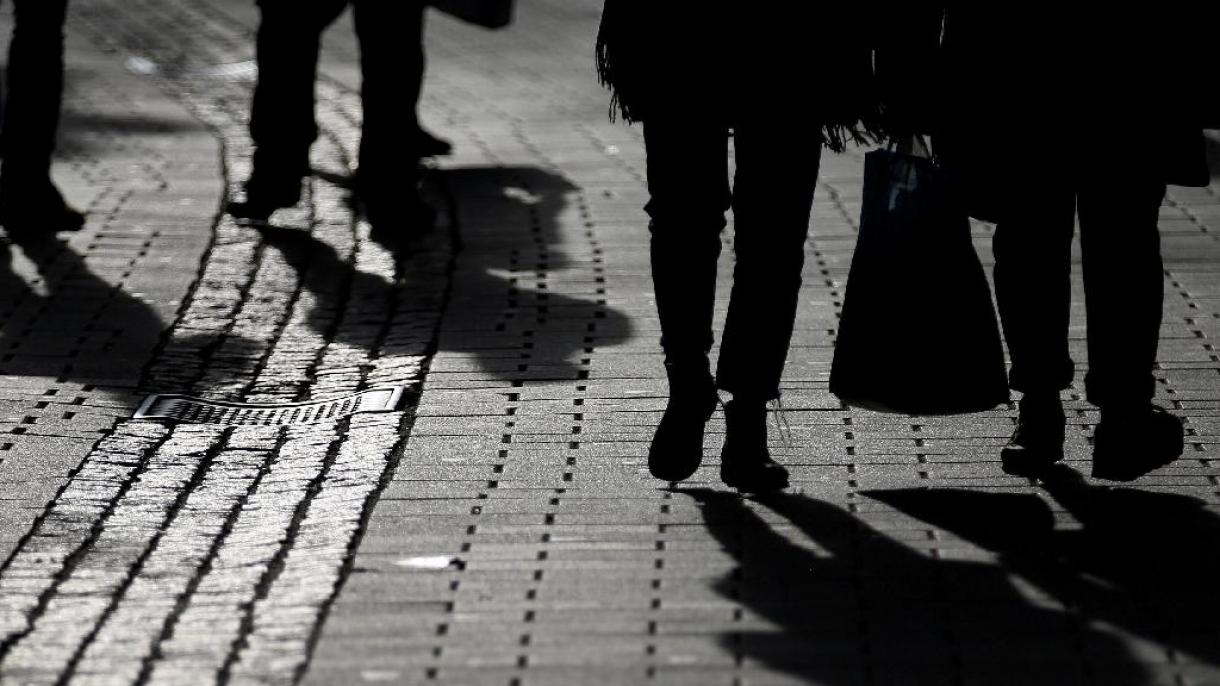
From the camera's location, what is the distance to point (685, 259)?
438 cm

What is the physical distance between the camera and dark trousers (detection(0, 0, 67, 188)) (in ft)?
25.0

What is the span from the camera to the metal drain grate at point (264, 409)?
5312 mm

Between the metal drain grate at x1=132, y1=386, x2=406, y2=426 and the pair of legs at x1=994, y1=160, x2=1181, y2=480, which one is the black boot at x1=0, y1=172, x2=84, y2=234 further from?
the pair of legs at x1=994, y1=160, x2=1181, y2=480

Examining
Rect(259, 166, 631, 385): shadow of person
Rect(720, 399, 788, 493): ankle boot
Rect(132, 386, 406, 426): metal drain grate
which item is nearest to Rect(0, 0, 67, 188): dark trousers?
Rect(259, 166, 631, 385): shadow of person

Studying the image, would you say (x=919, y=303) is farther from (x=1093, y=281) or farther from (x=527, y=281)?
(x=527, y=281)

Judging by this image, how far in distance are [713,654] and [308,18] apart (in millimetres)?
4931

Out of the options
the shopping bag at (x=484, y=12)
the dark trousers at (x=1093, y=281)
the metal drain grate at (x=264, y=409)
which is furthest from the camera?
the shopping bag at (x=484, y=12)

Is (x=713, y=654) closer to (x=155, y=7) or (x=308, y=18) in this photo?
(x=308, y=18)

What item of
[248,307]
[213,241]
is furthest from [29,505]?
[213,241]

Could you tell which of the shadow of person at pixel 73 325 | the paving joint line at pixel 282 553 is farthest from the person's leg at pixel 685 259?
the shadow of person at pixel 73 325

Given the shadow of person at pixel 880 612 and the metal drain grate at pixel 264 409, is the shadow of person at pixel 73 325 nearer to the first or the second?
the metal drain grate at pixel 264 409

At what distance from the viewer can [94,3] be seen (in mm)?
17188

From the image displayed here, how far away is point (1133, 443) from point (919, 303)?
1.74 feet

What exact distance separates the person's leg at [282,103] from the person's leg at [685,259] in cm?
366
